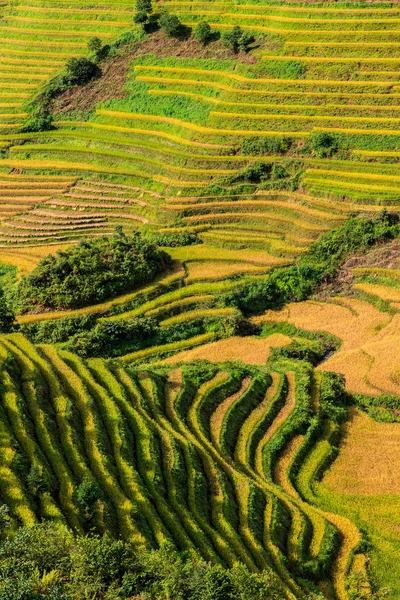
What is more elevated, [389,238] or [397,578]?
[389,238]

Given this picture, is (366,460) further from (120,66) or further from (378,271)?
(120,66)

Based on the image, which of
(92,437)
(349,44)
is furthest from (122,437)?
(349,44)

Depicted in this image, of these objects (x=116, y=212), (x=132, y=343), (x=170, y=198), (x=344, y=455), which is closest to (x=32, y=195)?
(x=116, y=212)

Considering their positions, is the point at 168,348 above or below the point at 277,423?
below

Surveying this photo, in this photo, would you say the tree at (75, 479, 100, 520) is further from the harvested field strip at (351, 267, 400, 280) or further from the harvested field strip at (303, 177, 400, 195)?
the harvested field strip at (303, 177, 400, 195)

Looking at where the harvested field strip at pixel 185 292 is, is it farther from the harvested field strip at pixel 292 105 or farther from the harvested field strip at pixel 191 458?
the harvested field strip at pixel 292 105

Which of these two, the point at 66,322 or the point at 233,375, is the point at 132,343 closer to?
the point at 66,322
